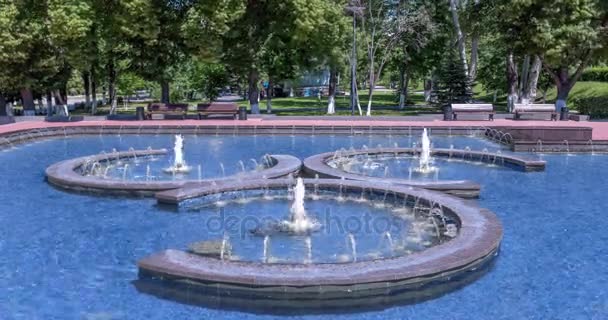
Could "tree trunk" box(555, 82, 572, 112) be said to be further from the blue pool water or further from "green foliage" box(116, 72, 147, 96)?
"green foliage" box(116, 72, 147, 96)

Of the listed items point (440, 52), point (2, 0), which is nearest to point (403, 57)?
point (440, 52)

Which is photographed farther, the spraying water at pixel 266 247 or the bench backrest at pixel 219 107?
the bench backrest at pixel 219 107

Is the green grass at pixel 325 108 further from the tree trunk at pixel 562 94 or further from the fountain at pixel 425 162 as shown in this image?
the fountain at pixel 425 162

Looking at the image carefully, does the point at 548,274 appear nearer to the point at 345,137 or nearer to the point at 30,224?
the point at 30,224

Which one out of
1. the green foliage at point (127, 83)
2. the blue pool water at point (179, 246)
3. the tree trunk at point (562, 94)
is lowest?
the blue pool water at point (179, 246)

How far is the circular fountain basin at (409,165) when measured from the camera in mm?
13320

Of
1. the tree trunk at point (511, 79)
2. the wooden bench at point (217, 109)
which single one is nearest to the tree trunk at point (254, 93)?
the wooden bench at point (217, 109)

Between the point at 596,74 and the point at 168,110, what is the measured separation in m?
32.3

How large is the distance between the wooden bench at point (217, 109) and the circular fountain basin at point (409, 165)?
13104 mm

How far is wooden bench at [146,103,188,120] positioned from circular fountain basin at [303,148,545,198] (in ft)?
46.3

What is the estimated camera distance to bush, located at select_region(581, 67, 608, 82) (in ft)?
139

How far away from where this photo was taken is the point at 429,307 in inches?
291

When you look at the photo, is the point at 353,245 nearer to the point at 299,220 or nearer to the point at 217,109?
Answer: the point at 299,220

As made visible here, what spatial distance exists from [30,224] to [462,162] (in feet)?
41.0
